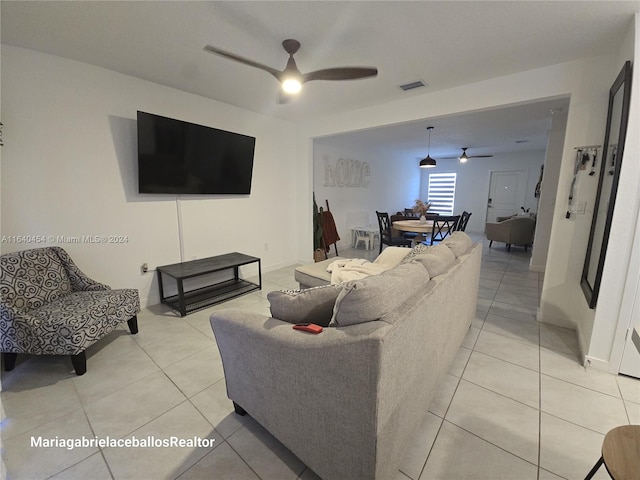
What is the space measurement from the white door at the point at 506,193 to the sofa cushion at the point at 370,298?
8362mm

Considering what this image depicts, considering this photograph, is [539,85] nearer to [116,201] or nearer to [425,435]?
[425,435]

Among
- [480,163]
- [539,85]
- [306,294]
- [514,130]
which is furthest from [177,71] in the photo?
[480,163]

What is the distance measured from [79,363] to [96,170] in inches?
69.5

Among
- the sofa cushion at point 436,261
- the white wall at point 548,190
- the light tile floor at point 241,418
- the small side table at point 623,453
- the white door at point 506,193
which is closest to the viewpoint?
the small side table at point 623,453

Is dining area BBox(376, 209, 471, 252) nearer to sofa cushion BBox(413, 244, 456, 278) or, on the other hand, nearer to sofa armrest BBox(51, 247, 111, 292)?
sofa cushion BBox(413, 244, 456, 278)

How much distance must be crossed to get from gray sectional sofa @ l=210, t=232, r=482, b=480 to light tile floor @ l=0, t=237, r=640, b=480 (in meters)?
0.20

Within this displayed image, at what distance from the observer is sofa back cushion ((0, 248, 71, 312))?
2051 millimetres

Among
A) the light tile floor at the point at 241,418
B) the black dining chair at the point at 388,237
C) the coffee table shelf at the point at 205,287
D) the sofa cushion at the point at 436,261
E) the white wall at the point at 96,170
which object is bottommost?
the light tile floor at the point at 241,418

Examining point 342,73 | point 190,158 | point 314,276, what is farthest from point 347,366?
point 190,158

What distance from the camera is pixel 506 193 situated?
8.01 meters

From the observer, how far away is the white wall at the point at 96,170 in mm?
2311

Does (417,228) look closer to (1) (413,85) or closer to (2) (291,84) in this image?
(1) (413,85)

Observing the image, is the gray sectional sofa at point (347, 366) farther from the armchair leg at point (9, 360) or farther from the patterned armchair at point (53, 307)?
the armchair leg at point (9, 360)

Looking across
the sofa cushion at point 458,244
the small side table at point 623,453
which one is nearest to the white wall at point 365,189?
the sofa cushion at point 458,244
